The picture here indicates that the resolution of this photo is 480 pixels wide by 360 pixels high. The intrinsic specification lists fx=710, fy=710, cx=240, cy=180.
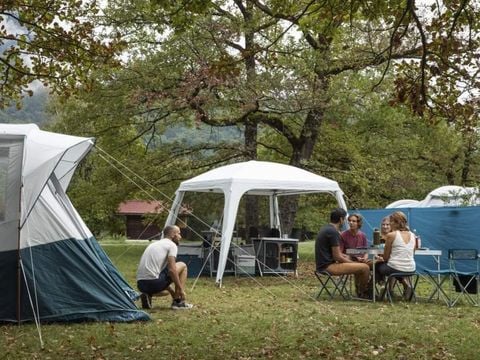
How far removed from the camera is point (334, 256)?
9258mm

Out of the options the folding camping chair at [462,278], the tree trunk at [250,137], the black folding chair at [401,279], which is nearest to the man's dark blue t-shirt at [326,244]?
the black folding chair at [401,279]

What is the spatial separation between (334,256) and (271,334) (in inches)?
108

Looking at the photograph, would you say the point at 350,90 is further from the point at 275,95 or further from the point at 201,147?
the point at 201,147

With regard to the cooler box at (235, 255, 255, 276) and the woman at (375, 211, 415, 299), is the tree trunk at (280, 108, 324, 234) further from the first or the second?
the woman at (375, 211, 415, 299)

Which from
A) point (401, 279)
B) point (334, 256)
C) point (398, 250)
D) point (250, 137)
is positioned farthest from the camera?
point (250, 137)

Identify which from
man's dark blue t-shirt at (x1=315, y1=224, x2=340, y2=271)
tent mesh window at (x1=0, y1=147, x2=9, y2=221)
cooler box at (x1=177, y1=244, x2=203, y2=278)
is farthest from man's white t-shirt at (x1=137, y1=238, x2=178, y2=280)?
cooler box at (x1=177, y1=244, x2=203, y2=278)

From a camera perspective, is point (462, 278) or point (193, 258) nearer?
point (462, 278)

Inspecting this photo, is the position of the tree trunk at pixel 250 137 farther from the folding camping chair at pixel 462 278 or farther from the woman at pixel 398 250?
the woman at pixel 398 250

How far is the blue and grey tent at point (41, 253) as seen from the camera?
7125 mm

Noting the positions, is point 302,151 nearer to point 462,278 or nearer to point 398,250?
point 462,278

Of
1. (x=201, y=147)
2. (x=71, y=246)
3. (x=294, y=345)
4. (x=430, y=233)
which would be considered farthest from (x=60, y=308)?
(x=201, y=147)

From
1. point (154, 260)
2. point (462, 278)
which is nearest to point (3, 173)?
point (154, 260)

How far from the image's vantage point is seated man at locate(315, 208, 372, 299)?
9211 mm

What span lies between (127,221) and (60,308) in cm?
3836
